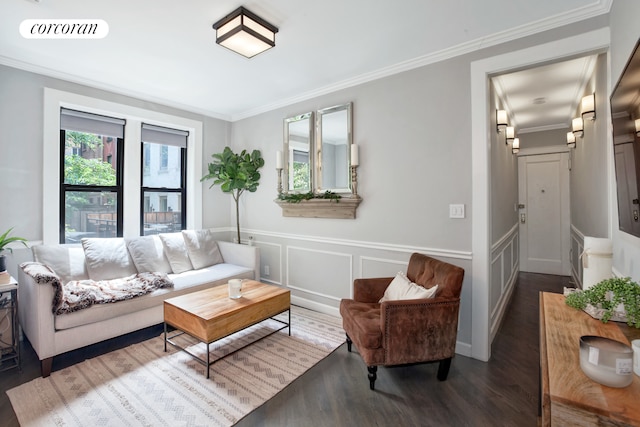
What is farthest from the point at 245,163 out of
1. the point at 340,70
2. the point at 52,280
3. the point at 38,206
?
the point at 52,280

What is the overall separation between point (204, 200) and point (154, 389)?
Answer: 8.66 feet

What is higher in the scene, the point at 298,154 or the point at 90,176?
the point at 298,154

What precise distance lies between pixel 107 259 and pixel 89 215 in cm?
71

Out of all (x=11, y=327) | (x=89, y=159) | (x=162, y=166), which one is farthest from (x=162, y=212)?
(x=11, y=327)

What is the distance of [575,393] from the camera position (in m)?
0.88

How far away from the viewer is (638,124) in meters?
1.13

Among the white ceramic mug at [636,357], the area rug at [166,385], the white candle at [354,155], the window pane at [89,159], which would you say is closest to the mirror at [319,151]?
the white candle at [354,155]

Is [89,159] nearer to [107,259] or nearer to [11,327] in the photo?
[107,259]

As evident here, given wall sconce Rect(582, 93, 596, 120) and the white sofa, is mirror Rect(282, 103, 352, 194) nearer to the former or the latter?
the white sofa

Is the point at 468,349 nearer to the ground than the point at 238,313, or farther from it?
nearer to the ground

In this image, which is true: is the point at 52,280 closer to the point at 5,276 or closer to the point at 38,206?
the point at 5,276

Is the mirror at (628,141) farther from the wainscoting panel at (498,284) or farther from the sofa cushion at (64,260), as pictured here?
the sofa cushion at (64,260)

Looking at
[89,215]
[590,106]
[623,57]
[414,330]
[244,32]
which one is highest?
[244,32]

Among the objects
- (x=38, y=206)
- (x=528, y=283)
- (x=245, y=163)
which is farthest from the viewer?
(x=528, y=283)
